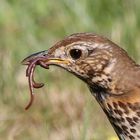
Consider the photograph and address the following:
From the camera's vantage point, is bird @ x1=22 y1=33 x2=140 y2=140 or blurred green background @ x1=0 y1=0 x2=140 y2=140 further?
blurred green background @ x1=0 y1=0 x2=140 y2=140

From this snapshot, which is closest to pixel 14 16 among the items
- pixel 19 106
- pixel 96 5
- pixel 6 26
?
pixel 6 26

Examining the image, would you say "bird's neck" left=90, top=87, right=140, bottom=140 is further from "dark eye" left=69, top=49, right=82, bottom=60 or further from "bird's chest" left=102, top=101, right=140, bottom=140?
"dark eye" left=69, top=49, right=82, bottom=60

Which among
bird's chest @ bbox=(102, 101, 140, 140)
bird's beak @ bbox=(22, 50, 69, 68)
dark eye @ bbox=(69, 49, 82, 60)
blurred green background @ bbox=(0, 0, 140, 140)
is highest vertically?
blurred green background @ bbox=(0, 0, 140, 140)

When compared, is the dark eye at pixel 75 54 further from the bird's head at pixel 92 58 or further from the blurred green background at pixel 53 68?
the blurred green background at pixel 53 68

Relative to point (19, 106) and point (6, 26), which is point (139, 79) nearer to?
point (19, 106)

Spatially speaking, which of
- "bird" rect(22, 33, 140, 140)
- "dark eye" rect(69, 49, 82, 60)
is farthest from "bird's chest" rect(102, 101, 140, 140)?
"dark eye" rect(69, 49, 82, 60)

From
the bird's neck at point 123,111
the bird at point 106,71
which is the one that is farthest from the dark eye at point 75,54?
the bird's neck at point 123,111

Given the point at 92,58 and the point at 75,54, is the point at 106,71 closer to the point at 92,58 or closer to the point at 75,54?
the point at 92,58
